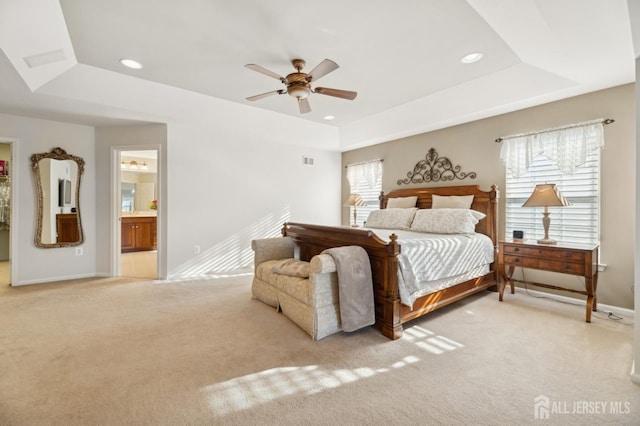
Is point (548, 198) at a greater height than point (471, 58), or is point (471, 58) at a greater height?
point (471, 58)

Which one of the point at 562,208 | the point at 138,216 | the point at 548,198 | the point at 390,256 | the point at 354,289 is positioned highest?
the point at 548,198

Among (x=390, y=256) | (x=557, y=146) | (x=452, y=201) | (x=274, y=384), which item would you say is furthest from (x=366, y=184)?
(x=274, y=384)

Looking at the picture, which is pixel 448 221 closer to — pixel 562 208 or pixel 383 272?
pixel 562 208

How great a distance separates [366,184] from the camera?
603 centimetres

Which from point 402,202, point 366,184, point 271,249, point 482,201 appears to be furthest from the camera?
point 366,184

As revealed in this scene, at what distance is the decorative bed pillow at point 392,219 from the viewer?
4230 millimetres

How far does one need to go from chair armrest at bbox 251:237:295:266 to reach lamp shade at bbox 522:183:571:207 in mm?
2846

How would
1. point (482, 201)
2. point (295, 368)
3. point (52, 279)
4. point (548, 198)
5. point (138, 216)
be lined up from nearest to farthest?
point (295, 368) → point (548, 198) → point (482, 201) → point (52, 279) → point (138, 216)

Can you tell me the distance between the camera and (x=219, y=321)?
2.81m

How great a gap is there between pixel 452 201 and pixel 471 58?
1.86 meters

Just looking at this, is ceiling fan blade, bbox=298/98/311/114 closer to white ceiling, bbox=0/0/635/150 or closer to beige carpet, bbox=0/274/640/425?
white ceiling, bbox=0/0/635/150

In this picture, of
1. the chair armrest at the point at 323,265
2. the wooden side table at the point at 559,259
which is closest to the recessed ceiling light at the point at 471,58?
the wooden side table at the point at 559,259

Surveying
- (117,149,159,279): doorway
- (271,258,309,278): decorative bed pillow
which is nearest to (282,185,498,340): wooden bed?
(271,258,309,278): decorative bed pillow

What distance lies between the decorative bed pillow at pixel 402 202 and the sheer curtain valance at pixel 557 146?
53.6 inches
